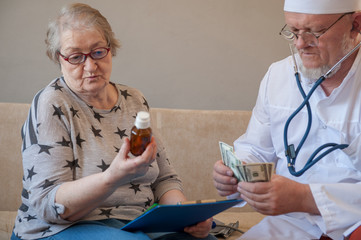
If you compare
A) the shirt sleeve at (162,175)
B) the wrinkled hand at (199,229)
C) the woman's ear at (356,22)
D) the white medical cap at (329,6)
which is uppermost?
the white medical cap at (329,6)

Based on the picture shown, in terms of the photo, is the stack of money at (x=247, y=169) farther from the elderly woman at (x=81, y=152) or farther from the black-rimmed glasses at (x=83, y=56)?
the black-rimmed glasses at (x=83, y=56)

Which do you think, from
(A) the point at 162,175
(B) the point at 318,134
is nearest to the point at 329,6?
(B) the point at 318,134

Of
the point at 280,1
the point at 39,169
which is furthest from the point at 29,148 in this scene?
the point at 280,1

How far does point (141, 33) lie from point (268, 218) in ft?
4.83

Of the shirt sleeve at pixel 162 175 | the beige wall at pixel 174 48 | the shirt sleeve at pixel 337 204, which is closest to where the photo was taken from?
the shirt sleeve at pixel 337 204

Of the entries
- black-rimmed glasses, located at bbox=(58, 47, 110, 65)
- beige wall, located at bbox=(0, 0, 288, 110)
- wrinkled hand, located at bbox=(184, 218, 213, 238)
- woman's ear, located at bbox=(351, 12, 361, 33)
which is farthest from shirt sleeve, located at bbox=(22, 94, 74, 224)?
beige wall, located at bbox=(0, 0, 288, 110)

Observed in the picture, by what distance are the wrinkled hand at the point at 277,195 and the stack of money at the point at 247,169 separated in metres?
0.02

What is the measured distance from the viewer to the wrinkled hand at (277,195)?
1.76 metres

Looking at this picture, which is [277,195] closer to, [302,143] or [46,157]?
[302,143]

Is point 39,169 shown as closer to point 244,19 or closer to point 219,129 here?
point 219,129

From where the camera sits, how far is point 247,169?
171cm

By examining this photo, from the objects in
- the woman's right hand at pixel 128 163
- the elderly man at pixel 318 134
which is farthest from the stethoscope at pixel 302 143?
the woman's right hand at pixel 128 163

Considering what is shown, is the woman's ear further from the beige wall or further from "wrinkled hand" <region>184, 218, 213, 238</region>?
the beige wall

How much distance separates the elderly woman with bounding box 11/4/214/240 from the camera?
1664 mm
